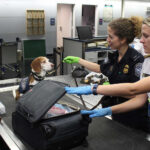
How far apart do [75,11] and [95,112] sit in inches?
303

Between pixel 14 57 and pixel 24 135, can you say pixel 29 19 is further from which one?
pixel 24 135

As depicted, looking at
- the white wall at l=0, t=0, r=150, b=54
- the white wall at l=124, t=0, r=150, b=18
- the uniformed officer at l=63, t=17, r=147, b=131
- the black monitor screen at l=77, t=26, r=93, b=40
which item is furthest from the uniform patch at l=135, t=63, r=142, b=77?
the white wall at l=124, t=0, r=150, b=18

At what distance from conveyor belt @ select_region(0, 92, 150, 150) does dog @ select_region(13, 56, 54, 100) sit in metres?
0.38

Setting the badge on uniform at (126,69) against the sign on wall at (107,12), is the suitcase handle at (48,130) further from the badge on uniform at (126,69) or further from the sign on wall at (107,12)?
the sign on wall at (107,12)

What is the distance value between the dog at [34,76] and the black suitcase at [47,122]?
2.33 ft

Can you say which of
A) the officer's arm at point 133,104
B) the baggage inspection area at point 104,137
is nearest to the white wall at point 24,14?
the baggage inspection area at point 104,137

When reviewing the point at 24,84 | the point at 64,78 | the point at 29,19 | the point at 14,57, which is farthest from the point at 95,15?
the point at 24,84

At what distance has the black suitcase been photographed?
1197 mm

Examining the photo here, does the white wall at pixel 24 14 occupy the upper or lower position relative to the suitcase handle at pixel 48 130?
upper

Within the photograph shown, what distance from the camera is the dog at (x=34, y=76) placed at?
2092 millimetres

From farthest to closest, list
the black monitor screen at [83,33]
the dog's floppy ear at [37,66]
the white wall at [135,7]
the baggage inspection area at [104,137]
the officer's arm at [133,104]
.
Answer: the white wall at [135,7], the black monitor screen at [83,33], the dog's floppy ear at [37,66], the officer's arm at [133,104], the baggage inspection area at [104,137]

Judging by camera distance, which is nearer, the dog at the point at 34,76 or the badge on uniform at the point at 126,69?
the badge on uniform at the point at 126,69

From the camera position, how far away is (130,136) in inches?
58.9

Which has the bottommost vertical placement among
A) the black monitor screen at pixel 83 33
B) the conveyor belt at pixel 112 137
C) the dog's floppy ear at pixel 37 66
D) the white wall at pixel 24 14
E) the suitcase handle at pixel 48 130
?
the conveyor belt at pixel 112 137
